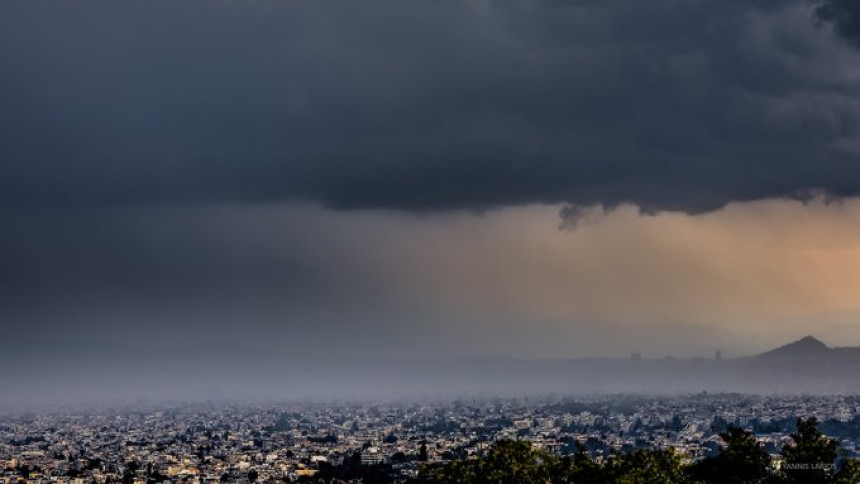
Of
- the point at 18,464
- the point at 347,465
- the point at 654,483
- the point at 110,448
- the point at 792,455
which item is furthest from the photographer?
the point at 110,448

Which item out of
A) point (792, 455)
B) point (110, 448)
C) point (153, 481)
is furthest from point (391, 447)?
point (792, 455)

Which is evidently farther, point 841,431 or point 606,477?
point 841,431

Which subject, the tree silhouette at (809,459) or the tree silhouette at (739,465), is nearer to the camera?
the tree silhouette at (809,459)

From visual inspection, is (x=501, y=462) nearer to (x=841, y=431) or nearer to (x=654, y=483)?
(x=654, y=483)

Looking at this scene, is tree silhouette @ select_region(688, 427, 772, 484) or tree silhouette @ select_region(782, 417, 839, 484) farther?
tree silhouette @ select_region(688, 427, 772, 484)

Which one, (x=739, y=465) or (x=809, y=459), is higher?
(x=809, y=459)

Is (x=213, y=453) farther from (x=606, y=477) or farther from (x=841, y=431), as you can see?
(x=606, y=477)

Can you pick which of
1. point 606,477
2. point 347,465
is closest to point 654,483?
point 606,477

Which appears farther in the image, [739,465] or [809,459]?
[739,465]

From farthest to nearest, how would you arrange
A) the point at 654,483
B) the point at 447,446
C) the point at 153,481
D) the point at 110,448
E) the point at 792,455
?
the point at 110,448 → the point at 447,446 → the point at 153,481 → the point at 792,455 → the point at 654,483
